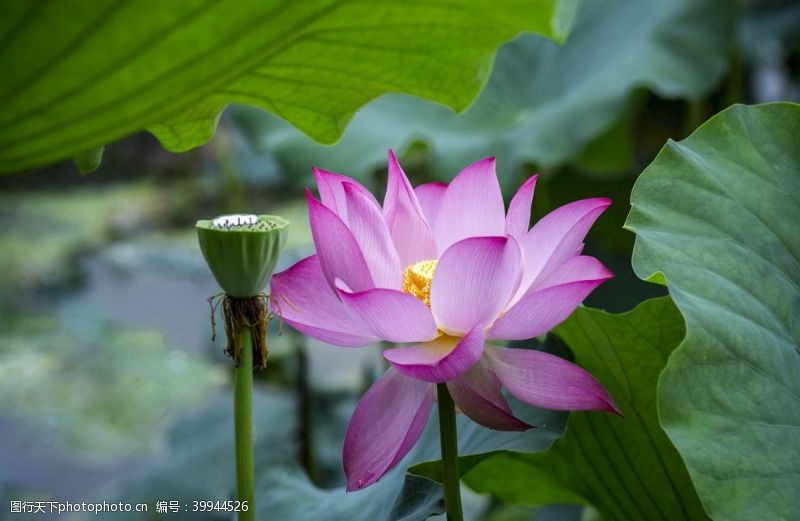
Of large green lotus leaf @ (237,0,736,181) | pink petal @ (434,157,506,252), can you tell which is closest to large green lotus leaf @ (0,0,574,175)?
pink petal @ (434,157,506,252)

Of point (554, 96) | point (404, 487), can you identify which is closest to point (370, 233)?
point (404, 487)

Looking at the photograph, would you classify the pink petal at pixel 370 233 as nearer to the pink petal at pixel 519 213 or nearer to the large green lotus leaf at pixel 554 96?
the pink petal at pixel 519 213

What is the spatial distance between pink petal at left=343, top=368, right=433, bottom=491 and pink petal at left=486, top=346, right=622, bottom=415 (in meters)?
0.04

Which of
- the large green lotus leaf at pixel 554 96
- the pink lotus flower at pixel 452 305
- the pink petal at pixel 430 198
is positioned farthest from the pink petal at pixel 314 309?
the large green lotus leaf at pixel 554 96

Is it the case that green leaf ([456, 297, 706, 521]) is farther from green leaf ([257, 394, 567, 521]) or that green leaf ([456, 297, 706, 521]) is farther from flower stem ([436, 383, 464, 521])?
flower stem ([436, 383, 464, 521])

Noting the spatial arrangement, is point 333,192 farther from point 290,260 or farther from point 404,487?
point 290,260

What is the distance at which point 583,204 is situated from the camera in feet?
1.56

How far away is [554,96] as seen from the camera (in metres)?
1.55

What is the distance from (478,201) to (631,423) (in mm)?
187

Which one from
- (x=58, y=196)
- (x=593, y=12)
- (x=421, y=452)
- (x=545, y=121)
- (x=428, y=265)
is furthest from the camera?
(x=58, y=196)

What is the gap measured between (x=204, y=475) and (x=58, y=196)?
242 cm

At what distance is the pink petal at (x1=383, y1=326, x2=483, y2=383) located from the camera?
42 centimetres

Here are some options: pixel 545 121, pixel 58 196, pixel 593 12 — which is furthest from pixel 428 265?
pixel 58 196

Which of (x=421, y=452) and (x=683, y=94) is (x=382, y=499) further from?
(x=683, y=94)
